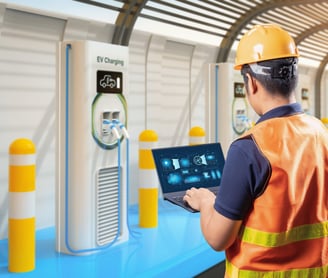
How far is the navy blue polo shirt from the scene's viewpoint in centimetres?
173

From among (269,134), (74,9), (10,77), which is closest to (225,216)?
(269,134)

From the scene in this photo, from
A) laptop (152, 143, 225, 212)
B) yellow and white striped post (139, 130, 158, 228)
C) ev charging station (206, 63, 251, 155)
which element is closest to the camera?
laptop (152, 143, 225, 212)

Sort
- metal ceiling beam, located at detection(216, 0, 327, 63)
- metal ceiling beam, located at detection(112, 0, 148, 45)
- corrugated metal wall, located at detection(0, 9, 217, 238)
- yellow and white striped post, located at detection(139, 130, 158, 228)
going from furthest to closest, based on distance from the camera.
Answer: metal ceiling beam, located at detection(216, 0, 327, 63) < metal ceiling beam, located at detection(112, 0, 148, 45) < yellow and white striped post, located at detection(139, 130, 158, 228) < corrugated metal wall, located at detection(0, 9, 217, 238)

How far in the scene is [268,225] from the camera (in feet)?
5.86

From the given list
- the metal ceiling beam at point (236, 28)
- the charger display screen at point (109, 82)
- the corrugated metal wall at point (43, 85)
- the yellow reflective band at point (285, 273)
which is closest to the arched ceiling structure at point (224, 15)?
the metal ceiling beam at point (236, 28)

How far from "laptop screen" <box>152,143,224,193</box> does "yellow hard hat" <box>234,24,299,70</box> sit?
761 millimetres

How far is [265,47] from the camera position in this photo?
1.90 m

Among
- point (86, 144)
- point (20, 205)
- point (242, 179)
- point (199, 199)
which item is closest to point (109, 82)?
point (86, 144)

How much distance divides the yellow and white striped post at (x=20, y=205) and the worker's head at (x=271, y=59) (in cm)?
200

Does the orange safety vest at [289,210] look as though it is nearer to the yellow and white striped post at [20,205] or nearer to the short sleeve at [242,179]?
the short sleeve at [242,179]

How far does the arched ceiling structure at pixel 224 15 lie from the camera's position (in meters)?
5.62

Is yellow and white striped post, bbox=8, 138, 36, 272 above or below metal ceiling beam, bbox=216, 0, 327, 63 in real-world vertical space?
below

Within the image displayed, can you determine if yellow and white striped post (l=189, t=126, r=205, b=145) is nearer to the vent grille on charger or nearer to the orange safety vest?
the vent grille on charger

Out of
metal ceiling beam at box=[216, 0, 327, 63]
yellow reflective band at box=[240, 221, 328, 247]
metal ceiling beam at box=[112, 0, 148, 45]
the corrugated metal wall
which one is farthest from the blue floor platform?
metal ceiling beam at box=[216, 0, 327, 63]
